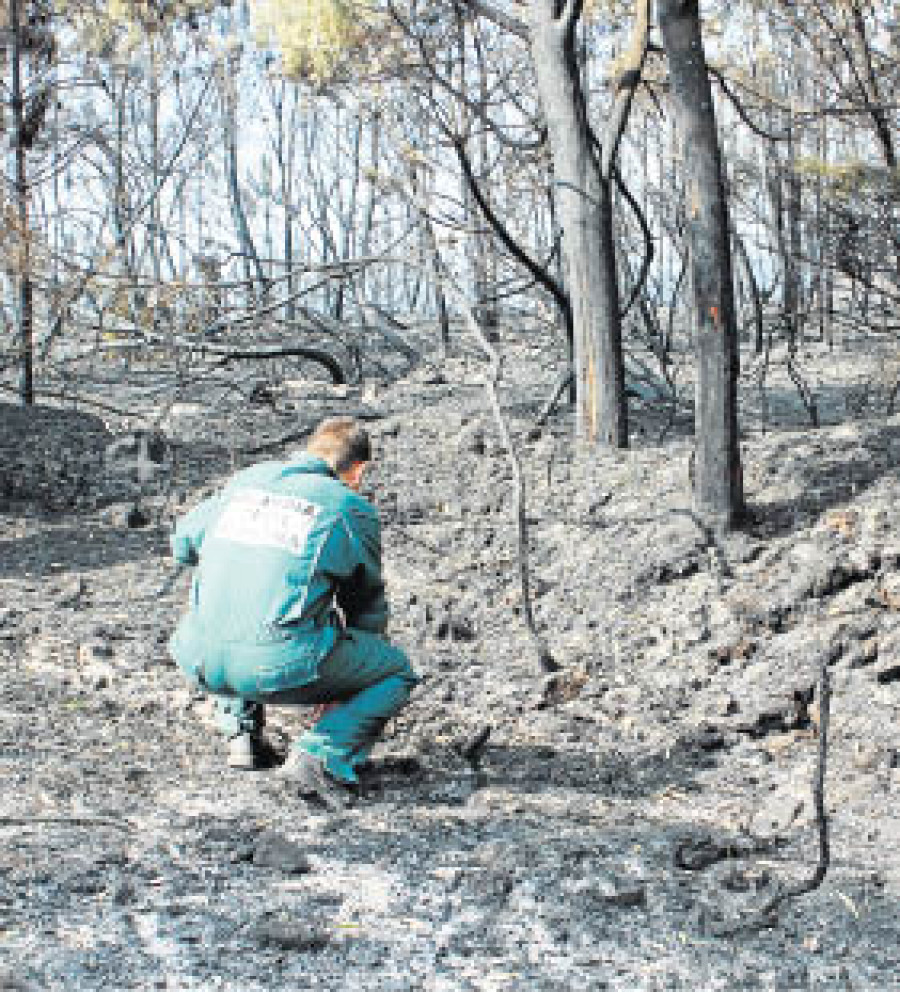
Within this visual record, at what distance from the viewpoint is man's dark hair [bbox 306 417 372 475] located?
4293 millimetres

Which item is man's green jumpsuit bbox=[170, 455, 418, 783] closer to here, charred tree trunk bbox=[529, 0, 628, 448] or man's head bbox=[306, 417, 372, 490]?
man's head bbox=[306, 417, 372, 490]

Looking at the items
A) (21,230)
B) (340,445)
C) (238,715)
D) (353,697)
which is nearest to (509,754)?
(353,697)

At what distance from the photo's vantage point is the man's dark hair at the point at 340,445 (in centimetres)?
429

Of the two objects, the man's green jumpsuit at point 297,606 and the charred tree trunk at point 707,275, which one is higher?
the charred tree trunk at point 707,275

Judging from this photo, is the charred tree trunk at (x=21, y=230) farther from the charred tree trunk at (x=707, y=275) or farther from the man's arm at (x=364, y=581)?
the man's arm at (x=364, y=581)

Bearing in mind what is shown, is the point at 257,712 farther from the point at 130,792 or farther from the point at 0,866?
the point at 0,866

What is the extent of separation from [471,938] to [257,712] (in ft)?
5.14

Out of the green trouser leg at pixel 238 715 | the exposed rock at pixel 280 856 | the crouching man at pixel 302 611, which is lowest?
the exposed rock at pixel 280 856

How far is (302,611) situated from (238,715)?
24.7 inches

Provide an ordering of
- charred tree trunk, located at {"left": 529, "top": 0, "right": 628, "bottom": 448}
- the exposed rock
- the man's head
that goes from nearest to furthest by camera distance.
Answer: the exposed rock
the man's head
charred tree trunk, located at {"left": 529, "top": 0, "right": 628, "bottom": 448}

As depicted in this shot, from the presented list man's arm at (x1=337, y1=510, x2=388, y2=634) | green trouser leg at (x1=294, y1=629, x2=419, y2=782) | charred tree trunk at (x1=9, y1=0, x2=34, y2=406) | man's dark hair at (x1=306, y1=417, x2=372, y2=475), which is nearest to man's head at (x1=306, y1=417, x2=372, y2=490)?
man's dark hair at (x1=306, y1=417, x2=372, y2=475)

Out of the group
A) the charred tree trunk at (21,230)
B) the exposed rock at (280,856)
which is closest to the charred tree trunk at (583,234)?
the charred tree trunk at (21,230)

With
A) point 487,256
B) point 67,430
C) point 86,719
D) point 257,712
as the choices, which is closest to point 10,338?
point 67,430

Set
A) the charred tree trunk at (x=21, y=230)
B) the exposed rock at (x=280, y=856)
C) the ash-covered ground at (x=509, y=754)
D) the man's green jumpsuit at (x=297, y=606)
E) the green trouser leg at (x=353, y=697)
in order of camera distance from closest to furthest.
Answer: the ash-covered ground at (x=509, y=754), the exposed rock at (x=280, y=856), the man's green jumpsuit at (x=297, y=606), the green trouser leg at (x=353, y=697), the charred tree trunk at (x=21, y=230)
